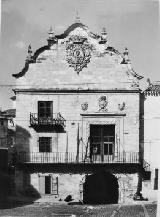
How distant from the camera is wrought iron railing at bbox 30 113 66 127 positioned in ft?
90.3

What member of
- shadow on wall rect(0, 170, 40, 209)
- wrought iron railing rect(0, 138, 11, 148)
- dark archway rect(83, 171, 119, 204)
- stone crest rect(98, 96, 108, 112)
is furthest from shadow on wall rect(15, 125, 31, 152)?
wrought iron railing rect(0, 138, 11, 148)

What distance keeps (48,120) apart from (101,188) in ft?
19.3

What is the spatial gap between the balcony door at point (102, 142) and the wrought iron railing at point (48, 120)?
207 centimetres

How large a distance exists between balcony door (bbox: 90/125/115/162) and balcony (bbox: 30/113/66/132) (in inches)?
80.9

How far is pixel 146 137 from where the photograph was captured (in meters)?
28.0

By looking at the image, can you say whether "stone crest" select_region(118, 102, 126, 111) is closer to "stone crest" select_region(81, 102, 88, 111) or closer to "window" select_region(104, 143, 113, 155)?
"stone crest" select_region(81, 102, 88, 111)

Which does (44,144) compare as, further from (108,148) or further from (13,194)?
(108,148)

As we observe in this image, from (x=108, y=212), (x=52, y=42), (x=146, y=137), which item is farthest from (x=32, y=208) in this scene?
(x=52, y=42)

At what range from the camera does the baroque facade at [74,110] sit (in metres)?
→ 27.8

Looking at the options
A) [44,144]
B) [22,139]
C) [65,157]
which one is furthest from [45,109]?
[65,157]

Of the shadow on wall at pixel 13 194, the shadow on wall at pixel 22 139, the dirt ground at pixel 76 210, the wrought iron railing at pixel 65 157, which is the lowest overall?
the dirt ground at pixel 76 210

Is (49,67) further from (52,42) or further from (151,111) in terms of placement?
(151,111)

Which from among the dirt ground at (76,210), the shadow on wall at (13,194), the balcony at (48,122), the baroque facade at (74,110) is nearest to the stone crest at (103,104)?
the baroque facade at (74,110)

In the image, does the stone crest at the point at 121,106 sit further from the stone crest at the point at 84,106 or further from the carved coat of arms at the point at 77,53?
the carved coat of arms at the point at 77,53
